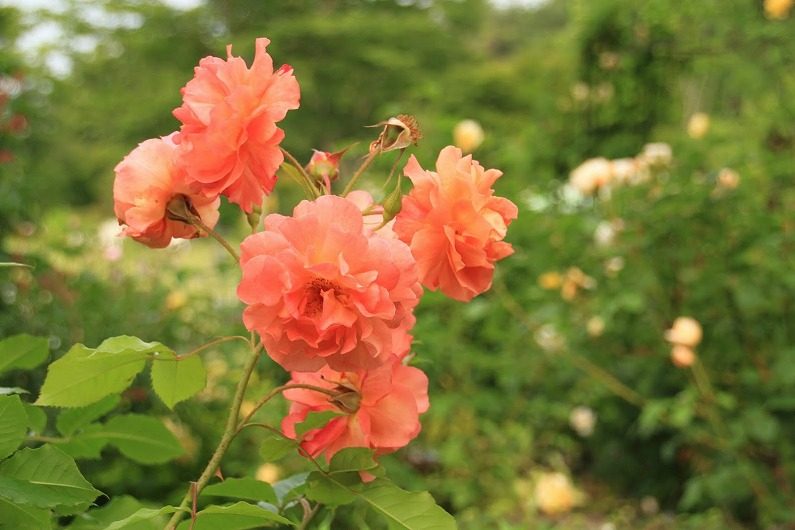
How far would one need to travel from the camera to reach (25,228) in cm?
272

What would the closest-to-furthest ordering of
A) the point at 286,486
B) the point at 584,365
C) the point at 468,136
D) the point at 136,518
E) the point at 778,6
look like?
the point at 136,518
the point at 286,486
the point at 584,365
the point at 468,136
the point at 778,6

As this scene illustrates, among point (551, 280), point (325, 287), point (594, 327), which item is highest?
point (325, 287)

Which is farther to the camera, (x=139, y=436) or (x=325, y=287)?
(x=139, y=436)

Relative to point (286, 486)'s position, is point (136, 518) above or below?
above

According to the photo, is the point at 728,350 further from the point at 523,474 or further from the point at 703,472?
the point at 523,474

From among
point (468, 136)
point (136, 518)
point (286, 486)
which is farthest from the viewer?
point (468, 136)

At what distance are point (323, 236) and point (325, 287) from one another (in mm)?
33

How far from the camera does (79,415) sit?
844 mm

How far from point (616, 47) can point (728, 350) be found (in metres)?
1.99

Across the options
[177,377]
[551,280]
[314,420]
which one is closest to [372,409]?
[314,420]

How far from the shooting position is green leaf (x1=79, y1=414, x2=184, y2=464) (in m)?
0.84

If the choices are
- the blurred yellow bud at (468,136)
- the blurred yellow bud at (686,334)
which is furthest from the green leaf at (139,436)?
the blurred yellow bud at (468,136)

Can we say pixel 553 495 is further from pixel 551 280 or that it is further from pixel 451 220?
pixel 451 220

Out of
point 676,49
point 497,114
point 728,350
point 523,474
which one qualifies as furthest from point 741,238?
point 497,114
